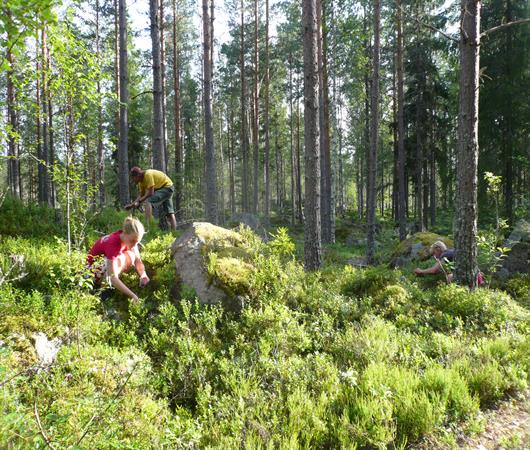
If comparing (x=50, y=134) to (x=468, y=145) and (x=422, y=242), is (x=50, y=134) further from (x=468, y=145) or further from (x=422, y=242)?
(x=468, y=145)

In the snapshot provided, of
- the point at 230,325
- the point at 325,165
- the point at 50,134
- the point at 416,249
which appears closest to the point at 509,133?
the point at 325,165

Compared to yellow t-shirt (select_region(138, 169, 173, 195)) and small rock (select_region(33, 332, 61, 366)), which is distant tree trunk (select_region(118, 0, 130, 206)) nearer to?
yellow t-shirt (select_region(138, 169, 173, 195))

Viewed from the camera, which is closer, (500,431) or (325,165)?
(500,431)

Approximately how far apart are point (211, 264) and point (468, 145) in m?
4.87

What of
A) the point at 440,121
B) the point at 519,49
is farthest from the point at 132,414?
the point at 440,121

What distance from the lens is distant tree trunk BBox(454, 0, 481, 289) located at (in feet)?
19.1

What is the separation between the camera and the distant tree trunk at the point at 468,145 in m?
5.83

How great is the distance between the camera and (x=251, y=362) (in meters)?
3.88

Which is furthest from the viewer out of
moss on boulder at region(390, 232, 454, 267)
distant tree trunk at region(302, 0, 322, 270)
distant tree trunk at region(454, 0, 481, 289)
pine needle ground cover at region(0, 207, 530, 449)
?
moss on boulder at region(390, 232, 454, 267)

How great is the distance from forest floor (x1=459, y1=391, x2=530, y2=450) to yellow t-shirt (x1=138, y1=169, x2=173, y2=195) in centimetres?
694

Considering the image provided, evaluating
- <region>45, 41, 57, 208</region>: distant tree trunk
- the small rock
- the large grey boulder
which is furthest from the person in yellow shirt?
the small rock

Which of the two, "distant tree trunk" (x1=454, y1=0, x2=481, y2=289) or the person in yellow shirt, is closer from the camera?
"distant tree trunk" (x1=454, y1=0, x2=481, y2=289)

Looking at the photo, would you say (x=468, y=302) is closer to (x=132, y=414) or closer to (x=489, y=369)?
(x=489, y=369)

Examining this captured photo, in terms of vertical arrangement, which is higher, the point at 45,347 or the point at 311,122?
the point at 311,122
